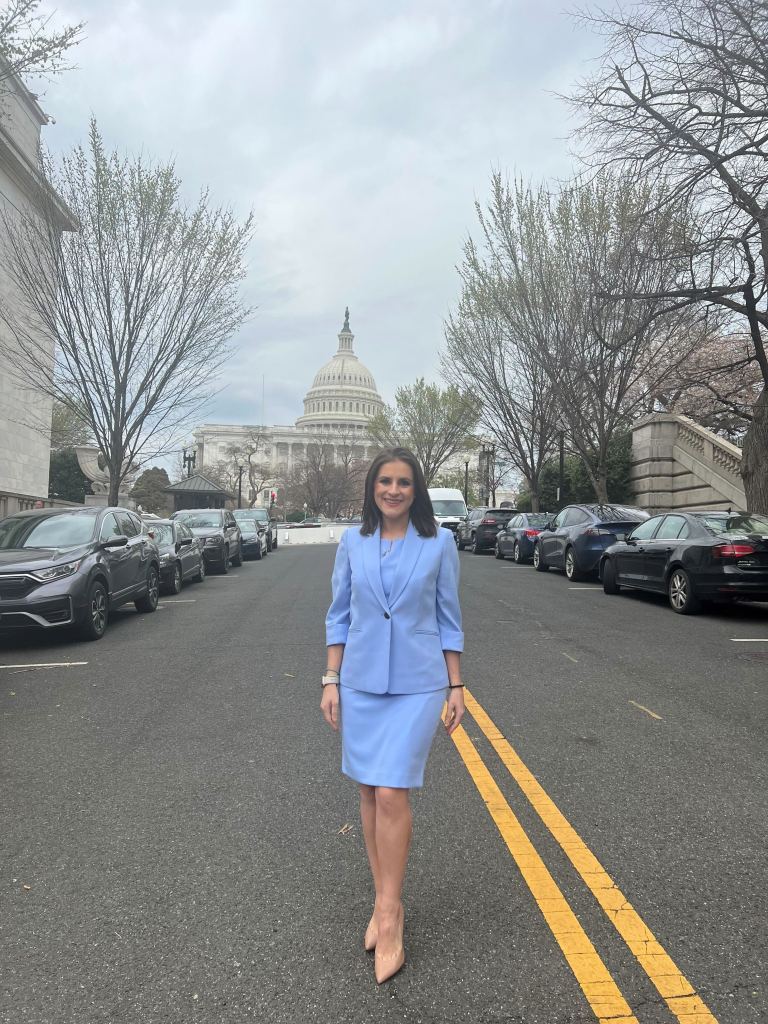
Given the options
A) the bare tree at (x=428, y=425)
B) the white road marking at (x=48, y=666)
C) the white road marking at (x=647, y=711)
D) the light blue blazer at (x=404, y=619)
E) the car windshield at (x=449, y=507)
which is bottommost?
the white road marking at (x=48, y=666)

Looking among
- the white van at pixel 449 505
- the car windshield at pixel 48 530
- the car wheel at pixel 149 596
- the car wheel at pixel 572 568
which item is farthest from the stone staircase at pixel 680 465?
the car windshield at pixel 48 530

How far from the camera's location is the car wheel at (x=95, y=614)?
9.50 meters

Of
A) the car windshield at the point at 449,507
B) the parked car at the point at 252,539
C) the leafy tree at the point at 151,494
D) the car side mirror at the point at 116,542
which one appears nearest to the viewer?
the car side mirror at the point at 116,542

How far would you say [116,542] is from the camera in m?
10.5

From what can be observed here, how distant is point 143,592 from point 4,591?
10.1ft

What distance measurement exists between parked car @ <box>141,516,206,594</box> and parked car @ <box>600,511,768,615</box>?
312 inches

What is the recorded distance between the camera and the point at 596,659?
320 inches

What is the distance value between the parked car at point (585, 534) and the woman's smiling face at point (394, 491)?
43.0 feet

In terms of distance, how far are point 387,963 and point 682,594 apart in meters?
9.87

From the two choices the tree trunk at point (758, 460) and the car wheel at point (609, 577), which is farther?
the tree trunk at point (758, 460)

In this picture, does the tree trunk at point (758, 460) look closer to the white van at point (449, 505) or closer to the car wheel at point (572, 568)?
the car wheel at point (572, 568)

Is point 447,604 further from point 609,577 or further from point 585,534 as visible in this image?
point 585,534

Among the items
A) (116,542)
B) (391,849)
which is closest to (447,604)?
(391,849)

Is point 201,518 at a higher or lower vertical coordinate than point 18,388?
lower
